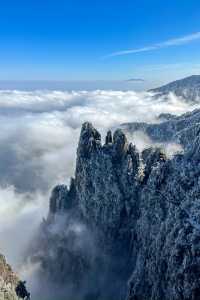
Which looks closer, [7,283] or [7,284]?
[7,284]

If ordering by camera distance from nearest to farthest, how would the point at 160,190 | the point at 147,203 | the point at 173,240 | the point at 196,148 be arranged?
the point at 173,240
the point at 196,148
the point at 160,190
the point at 147,203

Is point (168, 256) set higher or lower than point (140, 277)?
higher

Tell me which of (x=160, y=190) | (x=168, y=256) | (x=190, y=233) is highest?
(x=160, y=190)

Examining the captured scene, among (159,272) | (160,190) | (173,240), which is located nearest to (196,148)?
(160,190)

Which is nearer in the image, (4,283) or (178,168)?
(4,283)

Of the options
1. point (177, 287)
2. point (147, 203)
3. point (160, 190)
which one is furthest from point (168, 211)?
point (177, 287)

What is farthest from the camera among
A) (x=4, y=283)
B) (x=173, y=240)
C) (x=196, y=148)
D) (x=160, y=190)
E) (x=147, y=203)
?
(x=147, y=203)

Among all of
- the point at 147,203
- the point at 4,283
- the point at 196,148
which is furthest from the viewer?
the point at 147,203

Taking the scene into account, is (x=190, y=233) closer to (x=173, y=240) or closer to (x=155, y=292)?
(x=173, y=240)

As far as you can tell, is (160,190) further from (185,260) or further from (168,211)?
(185,260)
